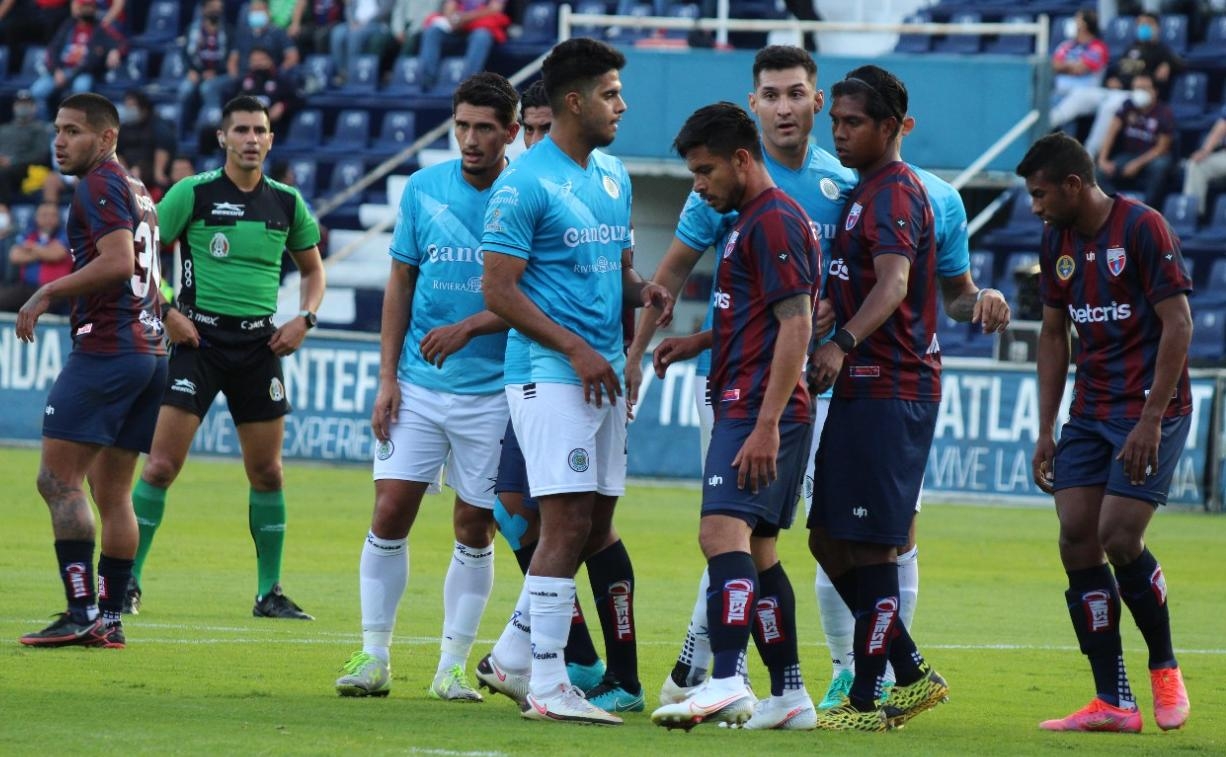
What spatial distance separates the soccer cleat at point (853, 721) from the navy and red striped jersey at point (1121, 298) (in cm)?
143

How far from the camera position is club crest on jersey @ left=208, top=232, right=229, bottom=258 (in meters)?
10.3

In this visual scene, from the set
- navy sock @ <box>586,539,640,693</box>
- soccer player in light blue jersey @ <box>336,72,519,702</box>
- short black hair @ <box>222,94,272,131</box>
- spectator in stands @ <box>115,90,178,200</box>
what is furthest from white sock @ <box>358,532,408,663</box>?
spectator in stands @ <box>115,90,178,200</box>

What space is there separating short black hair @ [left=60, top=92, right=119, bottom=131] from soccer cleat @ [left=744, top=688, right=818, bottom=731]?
4.03 meters

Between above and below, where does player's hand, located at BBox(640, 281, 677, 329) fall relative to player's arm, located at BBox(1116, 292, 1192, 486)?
above

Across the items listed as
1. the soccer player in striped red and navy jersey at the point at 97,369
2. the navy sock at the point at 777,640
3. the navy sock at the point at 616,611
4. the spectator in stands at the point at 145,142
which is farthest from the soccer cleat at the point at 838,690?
the spectator in stands at the point at 145,142

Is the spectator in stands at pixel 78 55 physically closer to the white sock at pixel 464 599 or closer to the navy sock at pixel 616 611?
the white sock at pixel 464 599

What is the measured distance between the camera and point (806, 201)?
7824 mm

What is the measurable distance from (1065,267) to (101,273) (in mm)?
4074

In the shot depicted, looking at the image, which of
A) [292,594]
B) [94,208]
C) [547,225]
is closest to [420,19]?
[292,594]

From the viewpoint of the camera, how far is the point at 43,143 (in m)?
26.9

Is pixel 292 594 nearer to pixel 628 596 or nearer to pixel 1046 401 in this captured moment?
pixel 628 596

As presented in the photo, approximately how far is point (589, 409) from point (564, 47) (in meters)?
1.29

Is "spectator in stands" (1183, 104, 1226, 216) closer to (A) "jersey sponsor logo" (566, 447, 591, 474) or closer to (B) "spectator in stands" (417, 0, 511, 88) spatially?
(B) "spectator in stands" (417, 0, 511, 88)

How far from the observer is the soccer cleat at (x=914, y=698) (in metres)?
7.25
